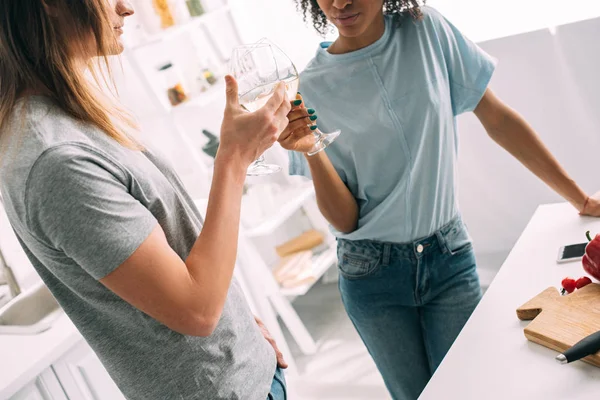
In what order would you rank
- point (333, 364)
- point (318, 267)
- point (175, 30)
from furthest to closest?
1. point (318, 267)
2. point (333, 364)
3. point (175, 30)

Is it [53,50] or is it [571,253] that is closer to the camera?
[53,50]

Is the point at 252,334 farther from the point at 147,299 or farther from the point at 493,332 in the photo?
the point at 493,332

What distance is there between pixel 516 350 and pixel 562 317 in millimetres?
94

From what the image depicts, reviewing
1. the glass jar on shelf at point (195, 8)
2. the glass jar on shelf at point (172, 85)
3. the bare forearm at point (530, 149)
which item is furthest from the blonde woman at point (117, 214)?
Answer: the glass jar on shelf at point (195, 8)

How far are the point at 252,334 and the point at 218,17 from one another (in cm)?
220

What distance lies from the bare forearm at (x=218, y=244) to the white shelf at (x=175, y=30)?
1728 millimetres

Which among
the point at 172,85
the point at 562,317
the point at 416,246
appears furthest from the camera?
the point at 172,85

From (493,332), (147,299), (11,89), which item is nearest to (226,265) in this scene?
(147,299)

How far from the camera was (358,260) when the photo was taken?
149 centimetres

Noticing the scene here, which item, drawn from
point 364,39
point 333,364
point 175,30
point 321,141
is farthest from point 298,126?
point 333,364

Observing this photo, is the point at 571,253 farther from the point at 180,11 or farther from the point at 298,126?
the point at 180,11

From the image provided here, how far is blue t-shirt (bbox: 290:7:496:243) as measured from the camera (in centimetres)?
143

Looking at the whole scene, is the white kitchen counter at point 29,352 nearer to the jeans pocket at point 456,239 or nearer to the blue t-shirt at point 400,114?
the blue t-shirt at point 400,114

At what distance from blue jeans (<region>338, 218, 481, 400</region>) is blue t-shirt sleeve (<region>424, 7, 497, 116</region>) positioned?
1.00 feet
